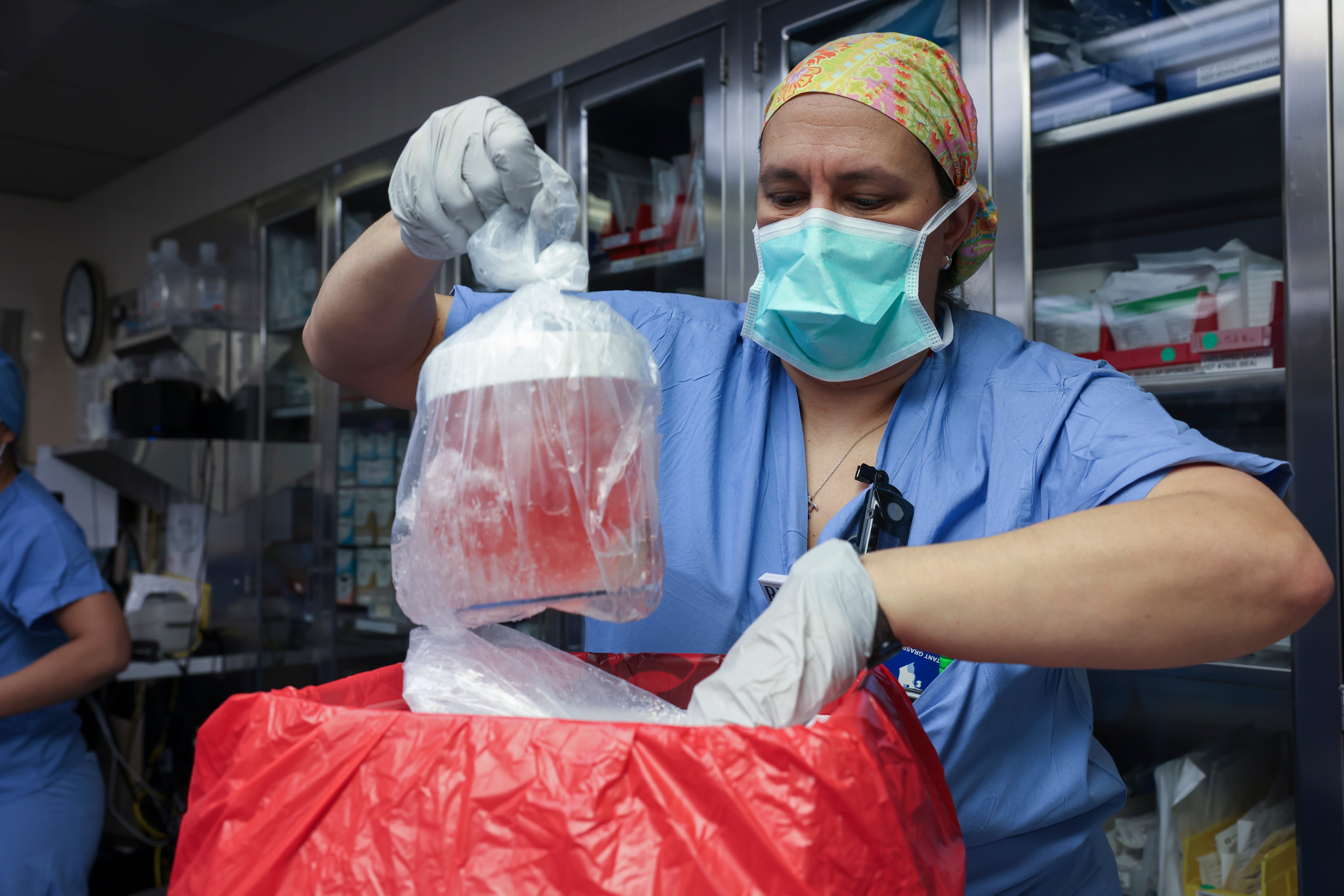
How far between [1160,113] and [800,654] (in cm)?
136

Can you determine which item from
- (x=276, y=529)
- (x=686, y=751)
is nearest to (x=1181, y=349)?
(x=686, y=751)

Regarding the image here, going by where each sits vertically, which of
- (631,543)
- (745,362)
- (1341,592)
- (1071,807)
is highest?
(745,362)

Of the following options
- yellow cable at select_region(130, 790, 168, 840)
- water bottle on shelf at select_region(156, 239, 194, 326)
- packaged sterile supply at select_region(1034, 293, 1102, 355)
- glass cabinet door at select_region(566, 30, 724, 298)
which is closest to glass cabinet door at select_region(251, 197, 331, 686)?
water bottle on shelf at select_region(156, 239, 194, 326)

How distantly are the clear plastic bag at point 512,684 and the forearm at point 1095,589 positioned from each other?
0.18 metres

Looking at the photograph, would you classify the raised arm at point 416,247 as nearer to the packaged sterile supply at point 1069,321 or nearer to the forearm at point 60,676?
the packaged sterile supply at point 1069,321

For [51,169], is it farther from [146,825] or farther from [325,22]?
[146,825]

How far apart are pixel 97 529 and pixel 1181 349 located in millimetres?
3788

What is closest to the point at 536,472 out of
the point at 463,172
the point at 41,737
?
the point at 463,172

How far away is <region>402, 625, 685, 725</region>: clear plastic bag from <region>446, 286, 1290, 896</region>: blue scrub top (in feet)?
0.80

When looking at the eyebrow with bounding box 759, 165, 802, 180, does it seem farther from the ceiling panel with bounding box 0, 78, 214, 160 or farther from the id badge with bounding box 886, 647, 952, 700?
the ceiling panel with bounding box 0, 78, 214, 160

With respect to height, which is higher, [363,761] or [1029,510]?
[1029,510]

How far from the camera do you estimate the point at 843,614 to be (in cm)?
58

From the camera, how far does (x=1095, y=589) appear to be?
59 cm

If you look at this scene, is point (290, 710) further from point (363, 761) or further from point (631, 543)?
point (631, 543)
